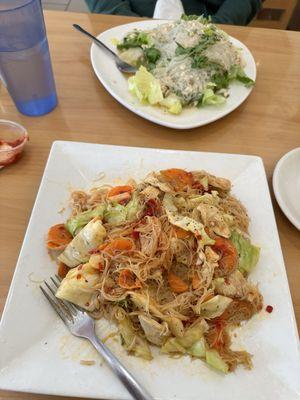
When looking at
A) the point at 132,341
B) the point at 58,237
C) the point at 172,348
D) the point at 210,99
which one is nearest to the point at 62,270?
the point at 58,237

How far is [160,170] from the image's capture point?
4.56ft

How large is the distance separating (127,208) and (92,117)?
29.0 inches

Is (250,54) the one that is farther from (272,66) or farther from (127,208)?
(127,208)

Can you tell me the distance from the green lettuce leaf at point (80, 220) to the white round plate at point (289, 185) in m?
0.72

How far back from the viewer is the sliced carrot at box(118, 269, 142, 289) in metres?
1.03

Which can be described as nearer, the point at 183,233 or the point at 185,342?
the point at 185,342

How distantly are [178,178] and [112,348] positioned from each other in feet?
2.14

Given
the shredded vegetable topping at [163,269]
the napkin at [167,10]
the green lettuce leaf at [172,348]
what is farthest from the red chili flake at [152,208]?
the napkin at [167,10]

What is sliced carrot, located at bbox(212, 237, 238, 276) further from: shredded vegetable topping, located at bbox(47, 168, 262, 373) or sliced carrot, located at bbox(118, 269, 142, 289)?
sliced carrot, located at bbox(118, 269, 142, 289)

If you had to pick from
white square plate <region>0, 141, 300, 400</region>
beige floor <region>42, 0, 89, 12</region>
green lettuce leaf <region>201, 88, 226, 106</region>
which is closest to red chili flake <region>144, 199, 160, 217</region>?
white square plate <region>0, 141, 300, 400</region>

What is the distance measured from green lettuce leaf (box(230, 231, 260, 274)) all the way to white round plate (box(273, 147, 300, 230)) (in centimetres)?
25

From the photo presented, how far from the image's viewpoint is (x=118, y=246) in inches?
42.6

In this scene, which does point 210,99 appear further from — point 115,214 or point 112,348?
point 112,348

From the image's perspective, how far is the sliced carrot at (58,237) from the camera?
3.72 ft
